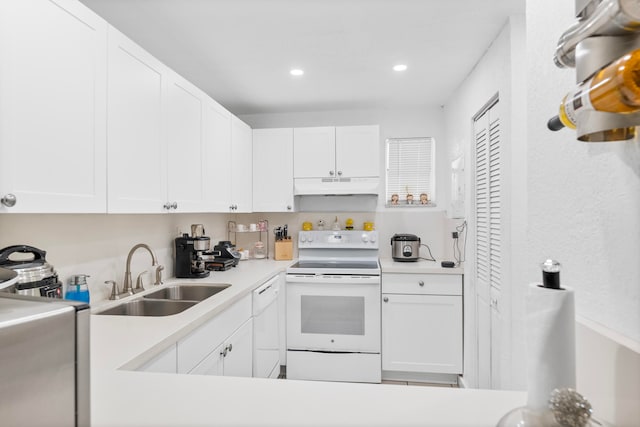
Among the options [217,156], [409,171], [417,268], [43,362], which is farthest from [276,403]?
[409,171]

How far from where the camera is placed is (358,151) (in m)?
3.49

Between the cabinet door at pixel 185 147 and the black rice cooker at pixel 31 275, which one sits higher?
the cabinet door at pixel 185 147

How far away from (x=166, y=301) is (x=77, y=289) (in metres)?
0.50

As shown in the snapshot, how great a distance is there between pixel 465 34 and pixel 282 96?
165 cm

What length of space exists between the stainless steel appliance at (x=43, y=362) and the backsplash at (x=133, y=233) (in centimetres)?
132

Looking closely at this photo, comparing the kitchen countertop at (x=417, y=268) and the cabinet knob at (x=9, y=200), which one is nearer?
the cabinet knob at (x=9, y=200)

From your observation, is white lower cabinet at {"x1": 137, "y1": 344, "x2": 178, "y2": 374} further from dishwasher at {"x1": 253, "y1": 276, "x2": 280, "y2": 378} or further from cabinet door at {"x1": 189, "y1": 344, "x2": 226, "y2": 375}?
dishwasher at {"x1": 253, "y1": 276, "x2": 280, "y2": 378}

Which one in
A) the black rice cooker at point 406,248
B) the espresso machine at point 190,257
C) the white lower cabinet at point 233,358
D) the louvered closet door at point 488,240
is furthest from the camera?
the black rice cooker at point 406,248

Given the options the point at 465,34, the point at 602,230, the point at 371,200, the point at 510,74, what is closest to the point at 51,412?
the point at 602,230

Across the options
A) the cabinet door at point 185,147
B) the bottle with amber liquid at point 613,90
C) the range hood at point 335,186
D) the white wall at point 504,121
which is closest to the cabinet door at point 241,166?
the range hood at point 335,186

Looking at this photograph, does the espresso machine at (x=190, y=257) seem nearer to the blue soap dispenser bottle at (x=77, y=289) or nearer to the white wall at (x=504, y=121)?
the blue soap dispenser bottle at (x=77, y=289)

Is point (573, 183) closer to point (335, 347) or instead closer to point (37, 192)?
point (37, 192)

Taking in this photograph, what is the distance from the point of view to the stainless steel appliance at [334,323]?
310 centimetres

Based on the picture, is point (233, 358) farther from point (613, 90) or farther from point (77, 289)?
point (613, 90)
